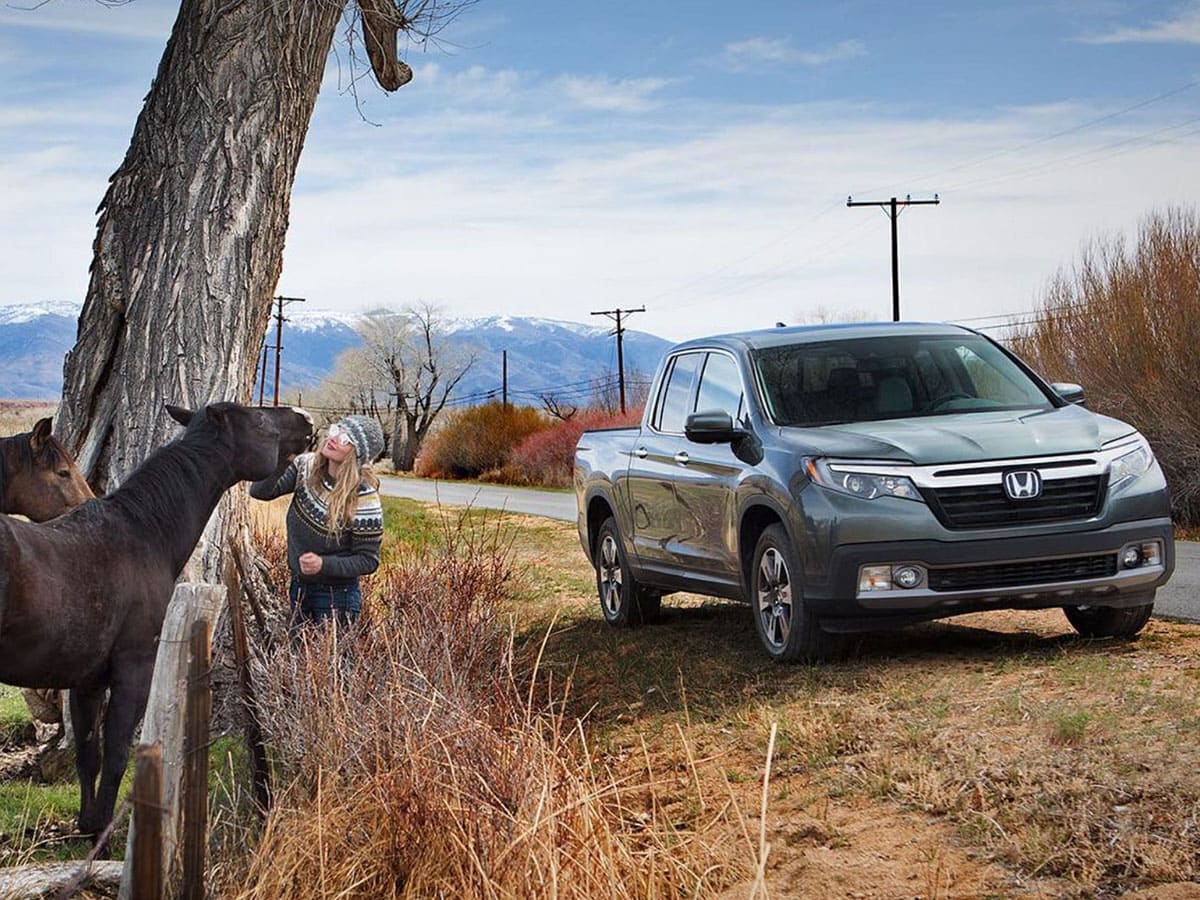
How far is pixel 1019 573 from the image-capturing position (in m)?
8.10

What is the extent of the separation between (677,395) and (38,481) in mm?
4400

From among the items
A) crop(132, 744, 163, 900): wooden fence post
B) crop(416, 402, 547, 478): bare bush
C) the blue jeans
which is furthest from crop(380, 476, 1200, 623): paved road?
crop(132, 744, 163, 900): wooden fence post

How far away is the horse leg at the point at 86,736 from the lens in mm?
6816

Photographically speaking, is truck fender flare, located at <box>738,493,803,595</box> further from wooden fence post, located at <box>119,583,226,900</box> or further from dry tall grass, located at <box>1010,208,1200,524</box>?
dry tall grass, located at <box>1010,208,1200,524</box>

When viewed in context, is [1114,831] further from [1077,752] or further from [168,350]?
[168,350]

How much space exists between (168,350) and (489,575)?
8.63 ft

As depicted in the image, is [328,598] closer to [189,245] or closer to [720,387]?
[189,245]

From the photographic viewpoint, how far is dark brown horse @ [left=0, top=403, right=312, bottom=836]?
6410mm

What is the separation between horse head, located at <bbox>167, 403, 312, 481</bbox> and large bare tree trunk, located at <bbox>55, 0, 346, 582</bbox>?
169 cm

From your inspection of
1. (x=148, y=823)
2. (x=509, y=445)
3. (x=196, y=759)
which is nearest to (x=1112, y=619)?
(x=196, y=759)

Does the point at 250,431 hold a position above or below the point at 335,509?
above

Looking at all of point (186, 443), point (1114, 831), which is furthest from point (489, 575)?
point (1114, 831)

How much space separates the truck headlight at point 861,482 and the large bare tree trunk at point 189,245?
12.9 feet

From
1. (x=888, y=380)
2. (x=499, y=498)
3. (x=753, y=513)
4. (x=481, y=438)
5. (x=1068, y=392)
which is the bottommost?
(x=499, y=498)
